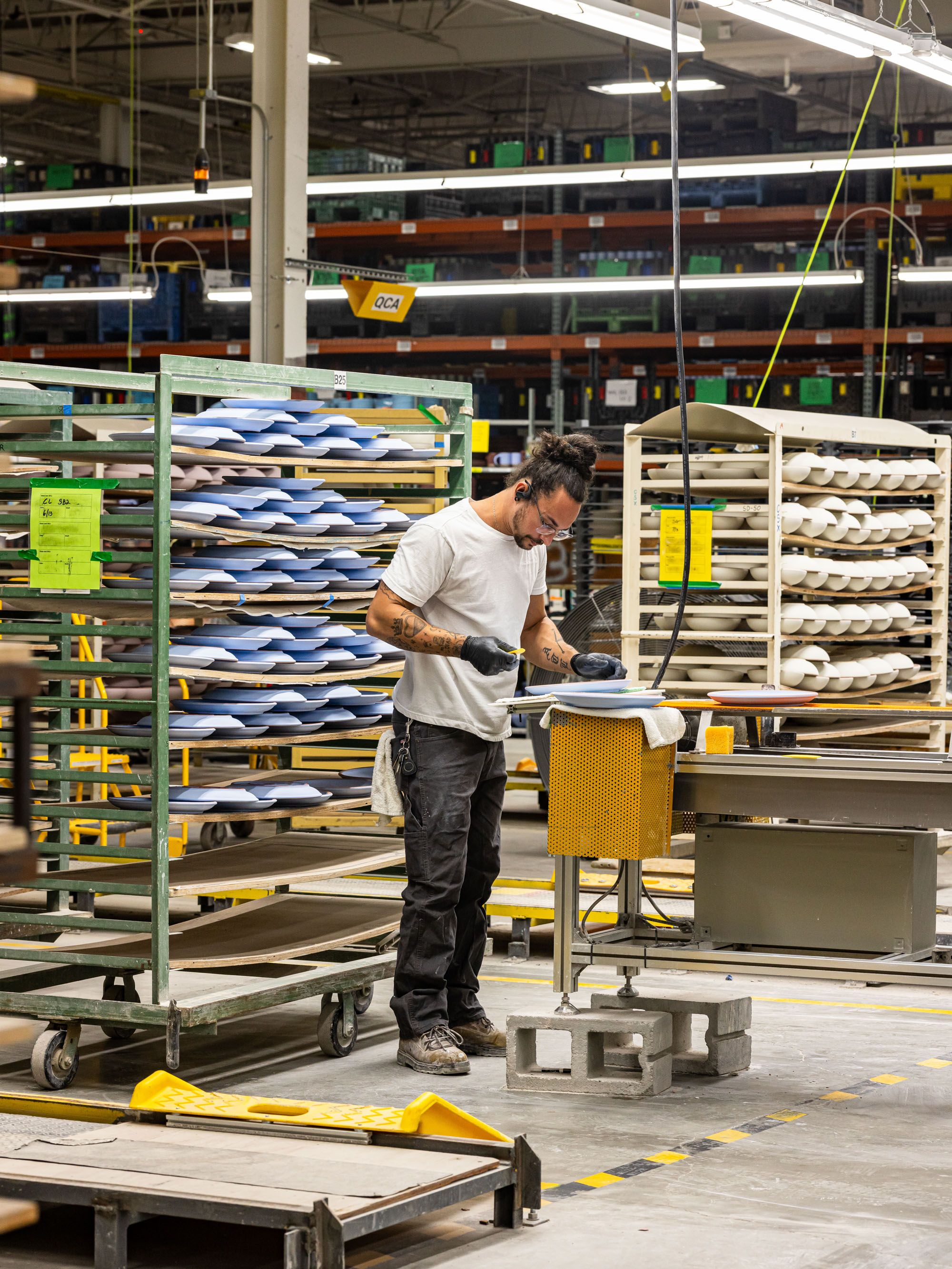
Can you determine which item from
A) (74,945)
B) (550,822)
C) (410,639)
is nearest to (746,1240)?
(550,822)

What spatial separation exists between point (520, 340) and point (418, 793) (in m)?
12.1

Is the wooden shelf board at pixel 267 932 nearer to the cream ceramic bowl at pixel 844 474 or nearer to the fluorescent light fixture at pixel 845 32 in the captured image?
the cream ceramic bowl at pixel 844 474

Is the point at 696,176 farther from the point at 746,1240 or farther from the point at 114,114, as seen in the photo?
the point at 746,1240

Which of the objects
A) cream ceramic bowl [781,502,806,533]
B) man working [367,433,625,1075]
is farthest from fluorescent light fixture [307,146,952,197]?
man working [367,433,625,1075]

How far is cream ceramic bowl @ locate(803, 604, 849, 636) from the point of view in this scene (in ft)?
28.6

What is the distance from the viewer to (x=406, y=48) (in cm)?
2141

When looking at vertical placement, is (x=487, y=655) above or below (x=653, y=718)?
above

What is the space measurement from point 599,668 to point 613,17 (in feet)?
14.6

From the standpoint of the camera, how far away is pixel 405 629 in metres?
5.24

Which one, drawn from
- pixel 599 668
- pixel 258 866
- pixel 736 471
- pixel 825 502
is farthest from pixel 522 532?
pixel 825 502

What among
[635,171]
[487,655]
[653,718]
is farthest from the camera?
[635,171]

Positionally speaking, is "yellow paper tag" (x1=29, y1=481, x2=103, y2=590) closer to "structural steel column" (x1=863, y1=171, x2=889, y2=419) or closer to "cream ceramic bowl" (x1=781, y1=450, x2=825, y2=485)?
"cream ceramic bowl" (x1=781, y1=450, x2=825, y2=485)

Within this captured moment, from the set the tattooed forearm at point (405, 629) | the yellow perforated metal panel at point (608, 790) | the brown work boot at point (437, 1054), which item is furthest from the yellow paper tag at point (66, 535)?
the brown work boot at point (437, 1054)

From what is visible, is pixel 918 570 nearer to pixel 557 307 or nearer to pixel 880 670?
pixel 880 670
